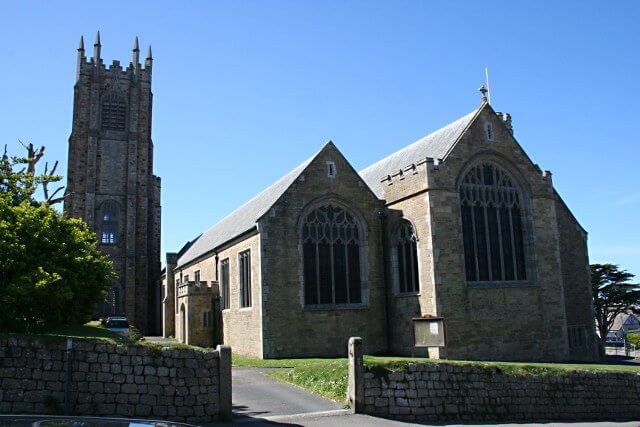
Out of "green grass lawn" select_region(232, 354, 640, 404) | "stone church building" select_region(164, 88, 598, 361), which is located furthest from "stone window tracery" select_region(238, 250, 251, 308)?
"green grass lawn" select_region(232, 354, 640, 404)

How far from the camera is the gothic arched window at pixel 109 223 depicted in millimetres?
46531

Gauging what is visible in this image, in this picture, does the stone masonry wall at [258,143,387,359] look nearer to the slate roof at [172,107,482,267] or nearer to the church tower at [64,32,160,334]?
the slate roof at [172,107,482,267]

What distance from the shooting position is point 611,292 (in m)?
49.9

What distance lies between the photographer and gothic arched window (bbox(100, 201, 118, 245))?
153 feet

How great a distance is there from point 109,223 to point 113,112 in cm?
984

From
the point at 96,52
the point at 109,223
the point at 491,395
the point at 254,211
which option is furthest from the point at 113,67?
the point at 491,395

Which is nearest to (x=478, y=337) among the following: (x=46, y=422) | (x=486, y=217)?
(x=486, y=217)

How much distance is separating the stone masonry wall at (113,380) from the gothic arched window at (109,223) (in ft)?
123

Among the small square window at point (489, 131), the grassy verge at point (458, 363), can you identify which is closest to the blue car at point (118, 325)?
the grassy verge at point (458, 363)

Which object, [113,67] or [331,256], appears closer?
[331,256]

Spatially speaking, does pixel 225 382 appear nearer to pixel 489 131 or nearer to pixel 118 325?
pixel 489 131

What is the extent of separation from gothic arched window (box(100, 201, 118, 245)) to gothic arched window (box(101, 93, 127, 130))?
6.94 meters

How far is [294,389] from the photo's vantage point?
15422 millimetres

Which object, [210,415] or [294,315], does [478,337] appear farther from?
[210,415]
